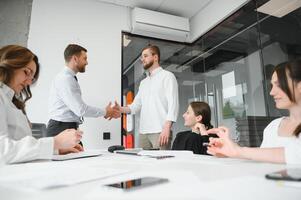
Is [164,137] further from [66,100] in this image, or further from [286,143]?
[286,143]

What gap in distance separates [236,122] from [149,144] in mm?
1164

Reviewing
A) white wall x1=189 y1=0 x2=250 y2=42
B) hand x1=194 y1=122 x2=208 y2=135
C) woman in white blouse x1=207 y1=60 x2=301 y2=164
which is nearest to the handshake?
hand x1=194 y1=122 x2=208 y2=135

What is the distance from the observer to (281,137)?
1101mm

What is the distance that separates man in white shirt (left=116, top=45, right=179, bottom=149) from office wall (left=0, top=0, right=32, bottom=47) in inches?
59.3

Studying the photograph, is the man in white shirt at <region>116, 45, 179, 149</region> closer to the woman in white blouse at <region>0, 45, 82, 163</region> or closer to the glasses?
the woman in white blouse at <region>0, 45, 82, 163</region>

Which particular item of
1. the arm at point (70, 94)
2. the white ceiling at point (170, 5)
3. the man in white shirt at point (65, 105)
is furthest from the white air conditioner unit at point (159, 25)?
the arm at point (70, 94)

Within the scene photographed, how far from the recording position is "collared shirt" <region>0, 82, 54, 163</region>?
32.6 inches

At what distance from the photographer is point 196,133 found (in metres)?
1.90

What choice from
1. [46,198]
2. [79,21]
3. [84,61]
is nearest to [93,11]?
[79,21]

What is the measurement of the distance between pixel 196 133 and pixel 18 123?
1.31m

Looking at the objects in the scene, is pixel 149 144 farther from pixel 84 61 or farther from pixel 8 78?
pixel 8 78

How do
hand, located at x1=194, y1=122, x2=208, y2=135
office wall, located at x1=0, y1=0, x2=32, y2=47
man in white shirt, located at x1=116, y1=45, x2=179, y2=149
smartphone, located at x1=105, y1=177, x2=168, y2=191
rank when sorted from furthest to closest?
office wall, located at x1=0, y1=0, x2=32, y2=47 < man in white shirt, located at x1=116, y1=45, x2=179, y2=149 < hand, located at x1=194, y1=122, x2=208, y2=135 < smartphone, located at x1=105, y1=177, x2=168, y2=191

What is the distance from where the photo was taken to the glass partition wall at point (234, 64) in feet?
8.07

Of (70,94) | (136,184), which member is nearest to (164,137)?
(70,94)
